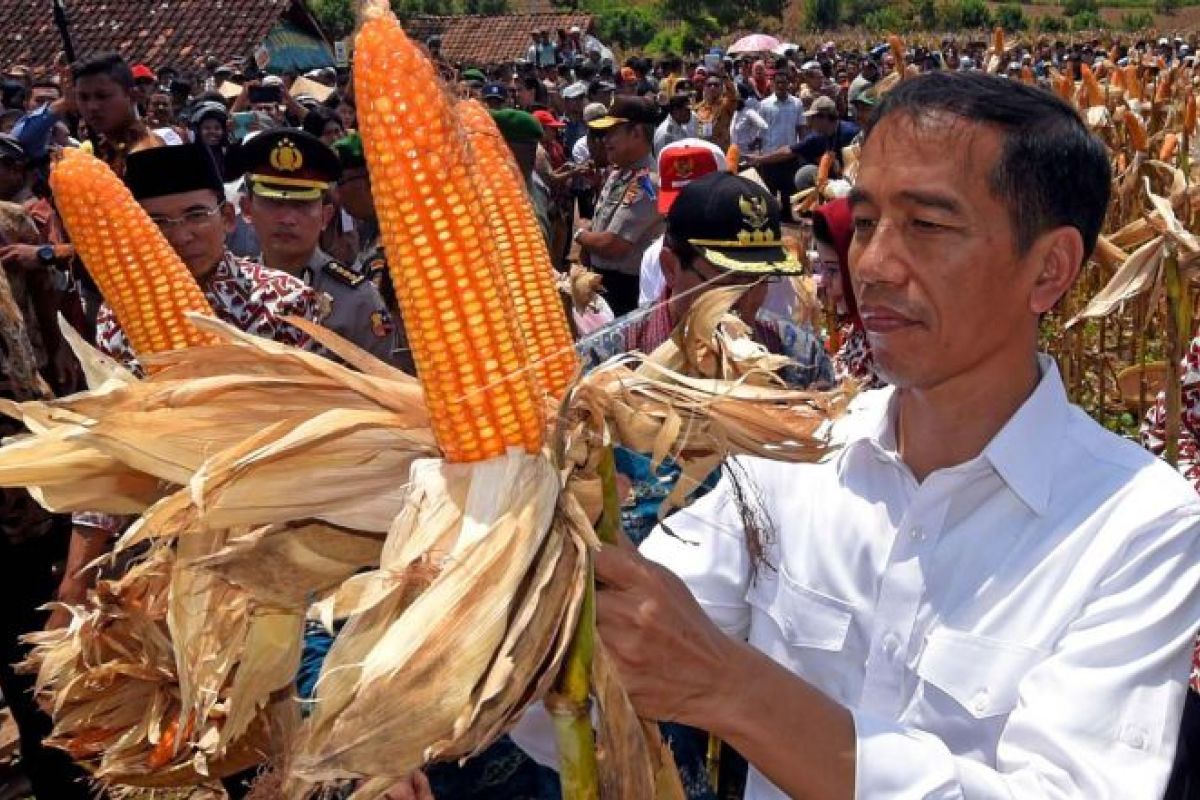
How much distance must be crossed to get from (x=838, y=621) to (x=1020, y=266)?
508 mm

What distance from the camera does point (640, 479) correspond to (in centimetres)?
225

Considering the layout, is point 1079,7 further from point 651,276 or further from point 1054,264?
point 1054,264

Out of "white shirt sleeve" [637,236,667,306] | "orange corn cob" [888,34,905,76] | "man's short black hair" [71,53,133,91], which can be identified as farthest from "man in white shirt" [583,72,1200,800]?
"orange corn cob" [888,34,905,76]

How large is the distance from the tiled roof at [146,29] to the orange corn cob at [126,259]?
21322 mm

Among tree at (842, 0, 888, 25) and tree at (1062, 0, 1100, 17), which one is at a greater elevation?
tree at (1062, 0, 1100, 17)

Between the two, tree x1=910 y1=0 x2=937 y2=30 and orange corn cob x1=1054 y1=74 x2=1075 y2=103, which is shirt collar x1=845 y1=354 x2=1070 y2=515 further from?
tree x1=910 y1=0 x2=937 y2=30

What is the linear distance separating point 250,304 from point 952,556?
Result: 2.11 meters

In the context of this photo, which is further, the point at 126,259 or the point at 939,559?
the point at 126,259

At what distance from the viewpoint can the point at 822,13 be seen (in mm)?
73500

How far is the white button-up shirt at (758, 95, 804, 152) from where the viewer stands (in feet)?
50.7

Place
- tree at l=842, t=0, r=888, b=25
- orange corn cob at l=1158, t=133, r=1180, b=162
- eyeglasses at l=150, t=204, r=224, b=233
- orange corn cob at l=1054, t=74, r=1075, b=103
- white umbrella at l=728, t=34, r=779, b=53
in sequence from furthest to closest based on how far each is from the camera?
tree at l=842, t=0, r=888, b=25
white umbrella at l=728, t=34, r=779, b=53
orange corn cob at l=1054, t=74, r=1075, b=103
orange corn cob at l=1158, t=133, r=1180, b=162
eyeglasses at l=150, t=204, r=224, b=233

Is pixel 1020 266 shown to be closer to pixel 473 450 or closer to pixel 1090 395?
pixel 473 450

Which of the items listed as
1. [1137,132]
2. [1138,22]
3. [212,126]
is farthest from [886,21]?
[1137,132]

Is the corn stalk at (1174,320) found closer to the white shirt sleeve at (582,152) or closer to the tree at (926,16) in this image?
the white shirt sleeve at (582,152)
